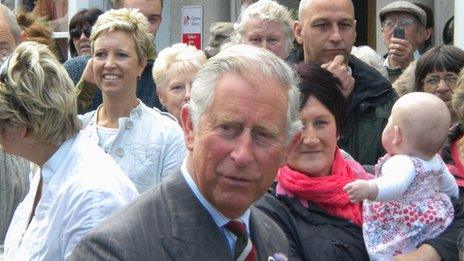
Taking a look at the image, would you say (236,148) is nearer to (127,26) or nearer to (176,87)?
(127,26)

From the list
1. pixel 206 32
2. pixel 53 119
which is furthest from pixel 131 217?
pixel 206 32

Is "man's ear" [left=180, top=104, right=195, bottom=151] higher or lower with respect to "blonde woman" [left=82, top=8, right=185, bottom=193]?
higher

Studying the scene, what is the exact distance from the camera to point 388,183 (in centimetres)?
388

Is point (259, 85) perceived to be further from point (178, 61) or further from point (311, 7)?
point (178, 61)

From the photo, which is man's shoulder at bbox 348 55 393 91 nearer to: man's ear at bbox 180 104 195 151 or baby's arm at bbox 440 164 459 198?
baby's arm at bbox 440 164 459 198

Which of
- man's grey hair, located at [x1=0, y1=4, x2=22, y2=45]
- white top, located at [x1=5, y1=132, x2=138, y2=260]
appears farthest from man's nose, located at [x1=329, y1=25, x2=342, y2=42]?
man's grey hair, located at [x1=0, y1=4, x2=22, y2=45]

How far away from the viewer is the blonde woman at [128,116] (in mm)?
4812

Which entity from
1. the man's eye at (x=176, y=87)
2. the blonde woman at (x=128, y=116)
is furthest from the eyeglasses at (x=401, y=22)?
the blonde woman at (x=128, y=116)

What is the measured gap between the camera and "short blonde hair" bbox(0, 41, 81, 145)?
3648 millimetres

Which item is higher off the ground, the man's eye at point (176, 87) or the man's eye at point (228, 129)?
the man's eye at point (228, 129)

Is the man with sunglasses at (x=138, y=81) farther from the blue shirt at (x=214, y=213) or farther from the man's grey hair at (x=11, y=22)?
the blue shirt at (x=214, y=213)

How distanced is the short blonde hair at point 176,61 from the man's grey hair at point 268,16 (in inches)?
9.8

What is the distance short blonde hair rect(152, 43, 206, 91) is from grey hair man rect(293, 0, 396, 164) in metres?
0.62

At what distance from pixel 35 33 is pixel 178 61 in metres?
1.67
